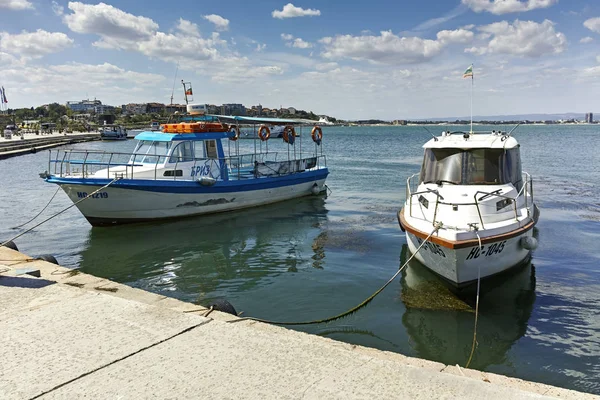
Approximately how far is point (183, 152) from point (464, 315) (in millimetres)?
12733

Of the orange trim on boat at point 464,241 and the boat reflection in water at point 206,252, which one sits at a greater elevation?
the orange trim on boat at point 464,241

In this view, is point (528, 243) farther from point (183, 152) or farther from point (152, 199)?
point (183, 152)

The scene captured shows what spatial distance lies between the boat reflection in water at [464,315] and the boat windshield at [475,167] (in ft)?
7.24

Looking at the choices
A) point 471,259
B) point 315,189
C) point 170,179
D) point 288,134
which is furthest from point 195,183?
point 471,259

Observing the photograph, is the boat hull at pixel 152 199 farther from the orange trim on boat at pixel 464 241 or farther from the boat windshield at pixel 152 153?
the orange trim on boat at pixel 464 241

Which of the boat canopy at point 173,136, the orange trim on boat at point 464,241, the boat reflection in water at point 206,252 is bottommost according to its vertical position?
the boat reflection in water at point 206,252

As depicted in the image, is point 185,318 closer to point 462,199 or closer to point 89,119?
point 462,199

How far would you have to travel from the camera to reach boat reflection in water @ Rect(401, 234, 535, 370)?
771cm

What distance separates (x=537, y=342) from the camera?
26.2 feet

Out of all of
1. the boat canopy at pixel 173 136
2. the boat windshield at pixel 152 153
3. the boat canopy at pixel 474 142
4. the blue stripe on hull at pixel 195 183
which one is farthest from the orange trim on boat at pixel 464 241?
the boat windshield at pixel 152 153

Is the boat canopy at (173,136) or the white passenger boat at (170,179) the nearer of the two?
the white passenger boat at (170,179)

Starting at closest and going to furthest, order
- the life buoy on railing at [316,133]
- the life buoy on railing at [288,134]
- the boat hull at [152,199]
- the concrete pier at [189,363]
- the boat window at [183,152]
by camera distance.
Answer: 1. the concrete pier at [189,363]
2. the boat hull at [152,199]
3. the boat window at [183,152]
4. the life buoy on railing at [288,134]
5. the life buoy on railing at [316,133]

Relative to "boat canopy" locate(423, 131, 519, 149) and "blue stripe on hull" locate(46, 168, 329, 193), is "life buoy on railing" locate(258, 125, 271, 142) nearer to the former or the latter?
"blue stripe on hull" locate(46, 168, 329, 193)

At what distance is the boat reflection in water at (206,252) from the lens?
11.3 m
